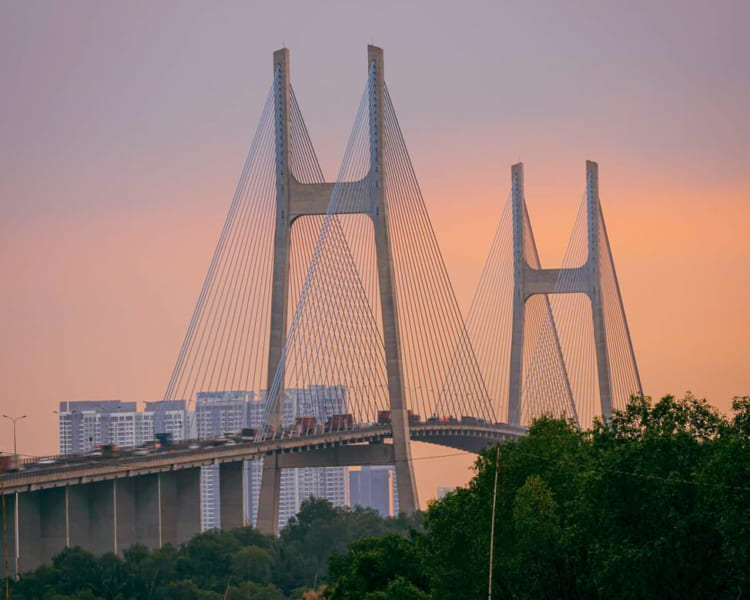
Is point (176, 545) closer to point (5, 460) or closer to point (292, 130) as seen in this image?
point (5, 460)

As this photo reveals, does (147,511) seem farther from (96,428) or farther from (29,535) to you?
(96,428)

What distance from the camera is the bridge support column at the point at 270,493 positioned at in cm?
7500

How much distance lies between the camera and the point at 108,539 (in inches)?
2589

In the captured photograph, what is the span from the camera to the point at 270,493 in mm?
75125

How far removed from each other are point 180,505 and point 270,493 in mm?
3988

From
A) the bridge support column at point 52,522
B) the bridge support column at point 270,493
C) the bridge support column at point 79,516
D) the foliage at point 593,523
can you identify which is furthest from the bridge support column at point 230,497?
the foliage at point 593,523

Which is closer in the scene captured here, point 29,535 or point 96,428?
point 29,535

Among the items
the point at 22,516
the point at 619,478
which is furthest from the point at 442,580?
the point at 22,516

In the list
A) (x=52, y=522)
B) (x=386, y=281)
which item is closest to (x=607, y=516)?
(x=52, y=522)

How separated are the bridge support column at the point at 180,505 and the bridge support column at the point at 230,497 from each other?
3.22 m

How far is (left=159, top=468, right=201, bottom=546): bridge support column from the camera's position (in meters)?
71.7

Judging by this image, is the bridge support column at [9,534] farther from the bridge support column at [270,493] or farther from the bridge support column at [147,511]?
the bridge support column at [270,493]

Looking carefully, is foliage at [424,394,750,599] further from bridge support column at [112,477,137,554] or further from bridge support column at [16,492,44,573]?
bridge support column at [112,477,137,554]

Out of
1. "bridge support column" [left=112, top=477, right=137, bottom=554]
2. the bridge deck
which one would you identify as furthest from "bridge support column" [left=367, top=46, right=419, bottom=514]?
"bridge support column" [left=112, top=477, right=137, bottom=554]
